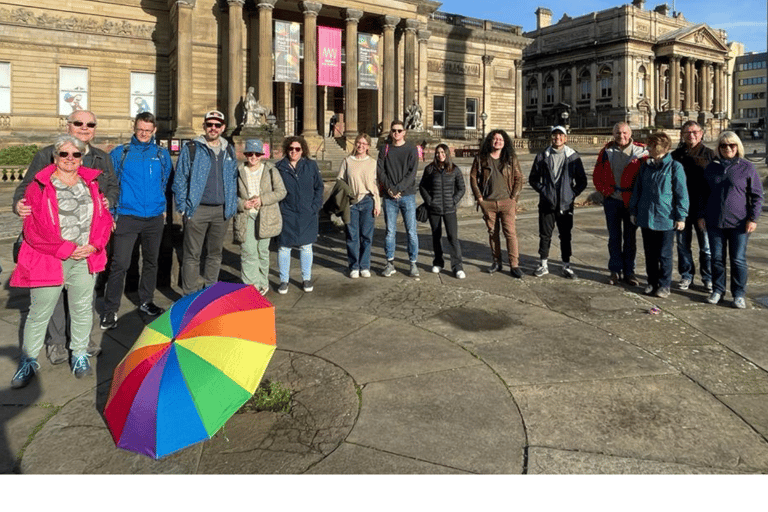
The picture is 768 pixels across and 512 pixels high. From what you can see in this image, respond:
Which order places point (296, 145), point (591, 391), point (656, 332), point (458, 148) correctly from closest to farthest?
point (591, 391), point (656, 332), point (296, 145), point (458, 148)

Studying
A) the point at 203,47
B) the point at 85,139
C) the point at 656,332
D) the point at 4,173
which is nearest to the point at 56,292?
the point at 85,139

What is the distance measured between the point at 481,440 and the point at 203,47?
32446mm

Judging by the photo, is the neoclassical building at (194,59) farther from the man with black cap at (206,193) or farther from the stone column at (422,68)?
the man with black cap at (206,193)

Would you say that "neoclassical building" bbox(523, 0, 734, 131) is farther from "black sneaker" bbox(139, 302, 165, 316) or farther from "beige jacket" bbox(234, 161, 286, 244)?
"black sneaker" bbox(139, 302, 165, 316)

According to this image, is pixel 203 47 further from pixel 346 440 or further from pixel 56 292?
pixel 346 440

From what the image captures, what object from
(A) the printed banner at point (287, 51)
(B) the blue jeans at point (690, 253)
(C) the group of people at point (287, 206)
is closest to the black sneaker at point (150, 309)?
(C) the group of people at point (287, 206)

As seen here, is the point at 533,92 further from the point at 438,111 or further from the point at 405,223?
the point at 405,223

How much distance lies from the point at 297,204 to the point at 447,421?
415 cm

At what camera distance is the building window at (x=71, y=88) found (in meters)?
30.5

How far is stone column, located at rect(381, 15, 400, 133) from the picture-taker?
113 ft

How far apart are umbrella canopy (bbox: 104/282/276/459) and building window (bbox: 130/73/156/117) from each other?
32.6 metres

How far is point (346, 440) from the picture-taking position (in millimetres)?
3428

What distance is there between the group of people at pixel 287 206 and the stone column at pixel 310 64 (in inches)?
978

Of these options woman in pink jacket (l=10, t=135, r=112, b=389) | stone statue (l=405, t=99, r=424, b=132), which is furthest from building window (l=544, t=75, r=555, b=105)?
woman in pink jacket (l=10, t=135, r=112, b=389)
